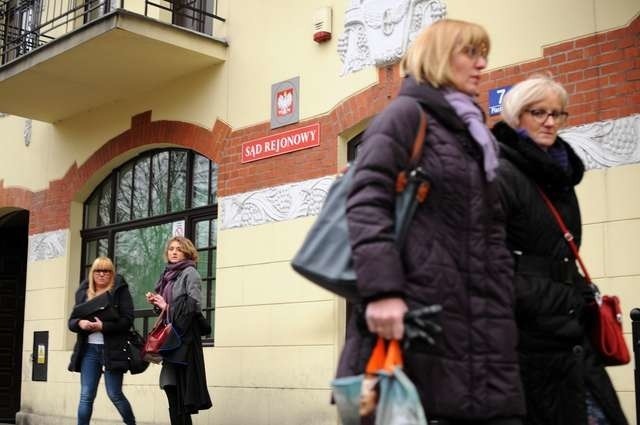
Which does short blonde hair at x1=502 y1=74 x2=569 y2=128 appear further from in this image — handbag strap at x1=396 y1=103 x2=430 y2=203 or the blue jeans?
the blue jeans

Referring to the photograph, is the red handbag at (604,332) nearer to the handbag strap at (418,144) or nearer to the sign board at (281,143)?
the handbag strap at (418,144)

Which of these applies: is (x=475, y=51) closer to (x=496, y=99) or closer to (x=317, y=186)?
(x=496, y=99)

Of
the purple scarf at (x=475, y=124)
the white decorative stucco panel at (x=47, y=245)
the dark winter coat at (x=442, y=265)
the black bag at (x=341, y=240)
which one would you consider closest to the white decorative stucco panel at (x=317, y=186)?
the white decorative stucco panel at (x=47, y=245)

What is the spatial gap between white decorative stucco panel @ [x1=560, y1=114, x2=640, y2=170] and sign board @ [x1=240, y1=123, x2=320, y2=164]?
285 centimetres

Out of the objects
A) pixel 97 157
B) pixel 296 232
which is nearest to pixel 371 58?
pixel 296 232

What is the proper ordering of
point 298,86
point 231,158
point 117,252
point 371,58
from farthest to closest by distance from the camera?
point 117,252 < point 231,158 < point 298,86 < point 371,58

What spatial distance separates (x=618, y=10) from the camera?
22.4ft

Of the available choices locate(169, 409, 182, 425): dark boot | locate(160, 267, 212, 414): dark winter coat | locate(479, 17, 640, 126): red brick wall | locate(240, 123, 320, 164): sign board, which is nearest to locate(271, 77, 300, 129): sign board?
locate(240, 123, 320, 164): sign board

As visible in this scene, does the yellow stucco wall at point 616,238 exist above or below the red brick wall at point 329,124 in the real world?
below

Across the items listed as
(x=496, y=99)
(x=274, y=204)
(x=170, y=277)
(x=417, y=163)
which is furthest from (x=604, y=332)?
(x=274, y=204)

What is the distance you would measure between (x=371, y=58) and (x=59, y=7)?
6223 mm

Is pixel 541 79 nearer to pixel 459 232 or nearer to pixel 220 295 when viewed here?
pixel 459 232

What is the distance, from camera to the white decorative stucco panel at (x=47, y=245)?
41.0ft

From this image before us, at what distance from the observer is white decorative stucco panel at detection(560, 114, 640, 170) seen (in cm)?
661
